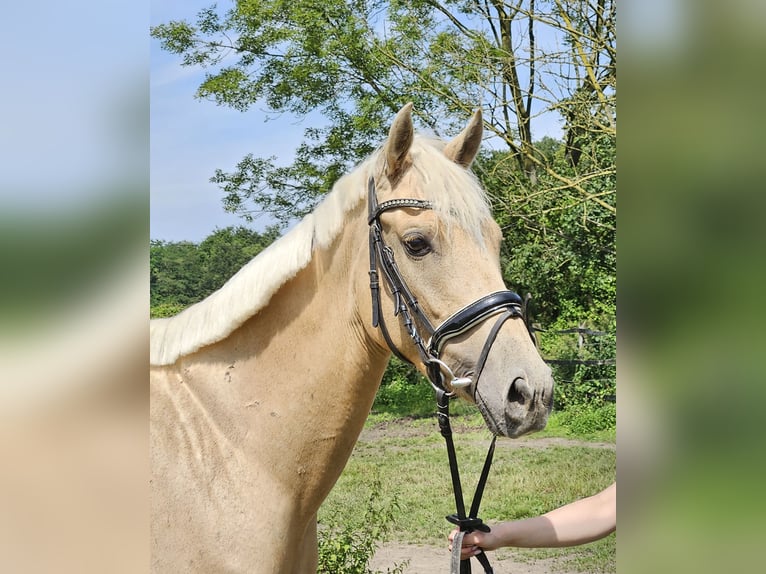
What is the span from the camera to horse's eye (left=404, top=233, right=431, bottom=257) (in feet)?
5.84

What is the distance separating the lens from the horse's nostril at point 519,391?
159cm

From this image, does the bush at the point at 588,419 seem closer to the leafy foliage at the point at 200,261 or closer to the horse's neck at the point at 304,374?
the leafy foliage at the point at 200,261

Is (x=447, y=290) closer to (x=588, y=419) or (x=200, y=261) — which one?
(x=588, y=419)

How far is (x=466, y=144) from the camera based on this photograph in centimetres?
203

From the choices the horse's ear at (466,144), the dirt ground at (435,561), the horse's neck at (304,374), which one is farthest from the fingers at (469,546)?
the dirt ground at (435,561)

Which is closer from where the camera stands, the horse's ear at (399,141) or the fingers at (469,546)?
the fingers at (469,546)

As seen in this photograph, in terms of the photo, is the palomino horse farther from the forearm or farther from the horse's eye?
the forearm

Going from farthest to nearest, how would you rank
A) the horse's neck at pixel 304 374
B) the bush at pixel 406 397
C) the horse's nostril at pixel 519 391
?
1. the bush at pixel 406 397
2. the horse's neck at pixel 304 374
3. the horse's nostril at pixel 519 391

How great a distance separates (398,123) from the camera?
71.5 inches

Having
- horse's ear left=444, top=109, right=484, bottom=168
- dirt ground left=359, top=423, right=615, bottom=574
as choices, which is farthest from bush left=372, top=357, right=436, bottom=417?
horse's ear left=444, top=109, right=484, bottom=168
